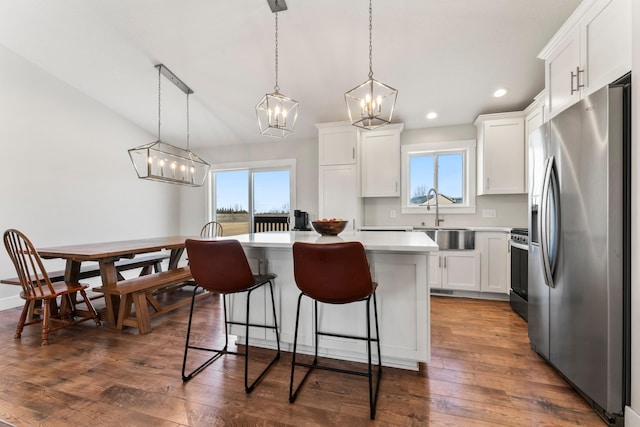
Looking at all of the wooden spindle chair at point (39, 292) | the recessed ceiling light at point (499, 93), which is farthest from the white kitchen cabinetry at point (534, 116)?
the wooden spindle chair at point (39, 292)

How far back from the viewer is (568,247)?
162 cm

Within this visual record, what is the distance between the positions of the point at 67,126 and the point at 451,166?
220 inches

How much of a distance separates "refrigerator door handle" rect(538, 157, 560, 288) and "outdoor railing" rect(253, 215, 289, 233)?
3.73m

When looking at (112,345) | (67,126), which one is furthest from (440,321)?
(67,126)

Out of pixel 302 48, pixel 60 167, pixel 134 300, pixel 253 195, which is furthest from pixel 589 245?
pixel 60 167

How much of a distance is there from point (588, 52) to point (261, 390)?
3.00 meters

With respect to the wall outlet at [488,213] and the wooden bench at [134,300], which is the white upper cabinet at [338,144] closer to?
the wall outlet at [488,213]

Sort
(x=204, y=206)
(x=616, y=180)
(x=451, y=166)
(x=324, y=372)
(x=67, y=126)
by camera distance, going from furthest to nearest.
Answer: (x=204, y=206) < (x=451, y=166) < (x=67, y=126) < (x=324, y=372) < (x=616, y=180)

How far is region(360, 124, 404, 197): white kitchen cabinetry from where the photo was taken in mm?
3961

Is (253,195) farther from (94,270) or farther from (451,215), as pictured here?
(451,215)

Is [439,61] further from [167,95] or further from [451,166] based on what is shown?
[167,95]

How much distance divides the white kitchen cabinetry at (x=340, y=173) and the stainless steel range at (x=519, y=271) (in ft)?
6.19

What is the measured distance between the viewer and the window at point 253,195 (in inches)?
196

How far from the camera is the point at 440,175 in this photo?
4172 mm
